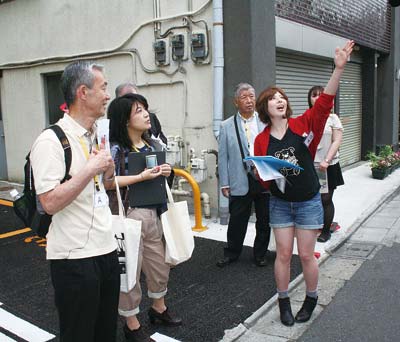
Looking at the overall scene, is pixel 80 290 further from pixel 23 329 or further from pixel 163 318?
pixel 23 329

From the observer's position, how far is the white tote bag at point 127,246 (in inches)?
104

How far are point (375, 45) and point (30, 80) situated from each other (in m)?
8.36

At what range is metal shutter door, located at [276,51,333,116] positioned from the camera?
24.5 feet

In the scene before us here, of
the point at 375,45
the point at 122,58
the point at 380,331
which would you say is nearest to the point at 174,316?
the point at 380,331

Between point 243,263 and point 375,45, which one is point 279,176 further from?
point 375,45

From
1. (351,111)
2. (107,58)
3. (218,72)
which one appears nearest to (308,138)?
(218,72)

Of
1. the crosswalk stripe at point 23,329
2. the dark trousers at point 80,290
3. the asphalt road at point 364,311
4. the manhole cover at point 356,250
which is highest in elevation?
the dark trousers at point 80,290

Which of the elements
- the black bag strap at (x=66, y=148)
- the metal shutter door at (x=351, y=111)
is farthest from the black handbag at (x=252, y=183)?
the metal shutter door at (x=351, y=111)

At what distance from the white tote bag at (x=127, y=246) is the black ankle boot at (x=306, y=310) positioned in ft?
4.82

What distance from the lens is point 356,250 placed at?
17.0 feet

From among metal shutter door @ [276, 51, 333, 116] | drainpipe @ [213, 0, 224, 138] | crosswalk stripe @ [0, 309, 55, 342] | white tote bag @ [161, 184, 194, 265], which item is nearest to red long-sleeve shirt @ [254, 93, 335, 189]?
white tote bag @ [161, 184, 194, 265]

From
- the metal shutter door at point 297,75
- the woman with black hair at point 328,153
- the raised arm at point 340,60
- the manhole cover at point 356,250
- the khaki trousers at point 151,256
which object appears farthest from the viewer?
the metal shutter door at point 297,75

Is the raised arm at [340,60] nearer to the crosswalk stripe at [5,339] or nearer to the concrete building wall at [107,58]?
the crosswalk stripe at [5,339]

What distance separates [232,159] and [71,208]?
270 centimetres
